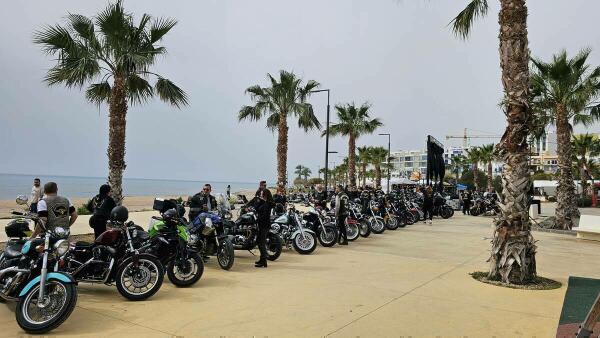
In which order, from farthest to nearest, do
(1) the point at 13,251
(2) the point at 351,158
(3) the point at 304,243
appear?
(2) the point at 351,158 → (3) the point at 304,243 → (1) the point at 13,251

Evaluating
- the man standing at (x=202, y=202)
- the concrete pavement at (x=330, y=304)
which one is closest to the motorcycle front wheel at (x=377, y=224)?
the concrete pavement at (x=330, y=304)

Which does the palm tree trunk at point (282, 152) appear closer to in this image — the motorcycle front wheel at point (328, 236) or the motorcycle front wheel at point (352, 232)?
the motorcycle front wheel at point (352, 232)

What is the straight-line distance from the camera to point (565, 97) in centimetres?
1673

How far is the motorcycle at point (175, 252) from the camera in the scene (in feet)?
21.3

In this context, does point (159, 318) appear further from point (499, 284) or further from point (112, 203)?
point (499, 284)

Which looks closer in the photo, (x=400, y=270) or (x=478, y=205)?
(x=400, y=270)

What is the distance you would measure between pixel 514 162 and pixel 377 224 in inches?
294

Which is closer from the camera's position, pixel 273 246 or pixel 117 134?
pixel 273 246

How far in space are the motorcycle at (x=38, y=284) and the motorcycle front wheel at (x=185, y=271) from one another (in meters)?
1.88

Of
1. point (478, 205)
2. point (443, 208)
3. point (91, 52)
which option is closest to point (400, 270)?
point (91, 52)

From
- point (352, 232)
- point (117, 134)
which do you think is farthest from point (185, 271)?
point (352, 232)

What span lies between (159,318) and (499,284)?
5165mm

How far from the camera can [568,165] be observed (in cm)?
1686

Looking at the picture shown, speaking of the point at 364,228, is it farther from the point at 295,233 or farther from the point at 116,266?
the point at 116,266
